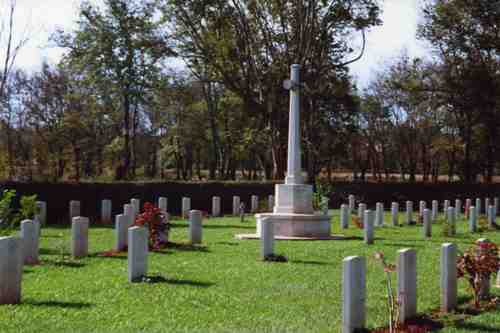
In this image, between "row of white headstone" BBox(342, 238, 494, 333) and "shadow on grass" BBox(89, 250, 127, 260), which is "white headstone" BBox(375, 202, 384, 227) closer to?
"shadow on grass" BBox(89, 250, 127, 260)

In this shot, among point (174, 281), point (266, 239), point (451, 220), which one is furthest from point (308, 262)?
point (451, 220)

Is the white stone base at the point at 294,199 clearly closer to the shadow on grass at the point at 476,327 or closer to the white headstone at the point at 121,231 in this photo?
the white headstone at the point at 121,231

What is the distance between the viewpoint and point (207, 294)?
9453 mm

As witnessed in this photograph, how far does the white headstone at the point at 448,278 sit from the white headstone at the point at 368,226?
7962 millimetres

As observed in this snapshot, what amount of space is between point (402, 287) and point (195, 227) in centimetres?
906

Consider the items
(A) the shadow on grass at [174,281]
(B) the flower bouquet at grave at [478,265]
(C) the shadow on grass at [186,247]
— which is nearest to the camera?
(B) the flower bouquet at grave at [478,265]

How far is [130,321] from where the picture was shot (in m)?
7.73

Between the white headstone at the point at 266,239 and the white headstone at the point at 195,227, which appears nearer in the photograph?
the white headstone at the point at 266,239

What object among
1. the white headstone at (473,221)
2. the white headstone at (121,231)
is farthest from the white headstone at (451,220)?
the white headstone at (121,231)

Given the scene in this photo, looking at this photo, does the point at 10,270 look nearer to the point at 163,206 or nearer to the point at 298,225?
the point at 298,225

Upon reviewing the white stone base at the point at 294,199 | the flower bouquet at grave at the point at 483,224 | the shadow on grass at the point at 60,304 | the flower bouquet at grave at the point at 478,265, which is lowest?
the shadow on grass at the point at 60,304

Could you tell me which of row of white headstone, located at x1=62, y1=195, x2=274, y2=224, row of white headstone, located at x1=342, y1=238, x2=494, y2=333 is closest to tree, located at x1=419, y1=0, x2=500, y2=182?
row of white headstone, located at x1=62, y1=195, x2=274, y2=224

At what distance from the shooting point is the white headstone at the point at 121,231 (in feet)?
47.2

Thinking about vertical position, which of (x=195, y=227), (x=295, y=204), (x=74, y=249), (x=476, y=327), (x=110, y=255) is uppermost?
(x=295, y=204)
